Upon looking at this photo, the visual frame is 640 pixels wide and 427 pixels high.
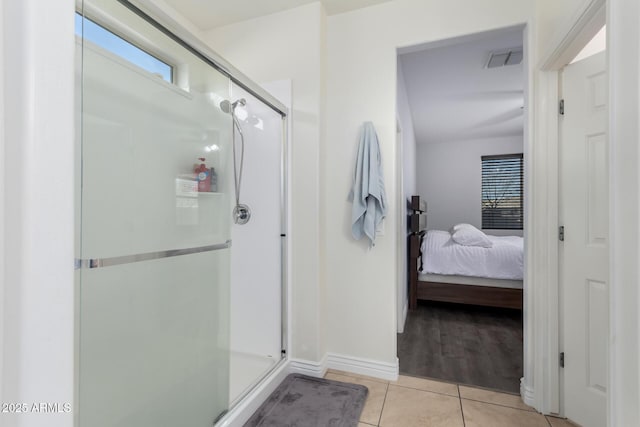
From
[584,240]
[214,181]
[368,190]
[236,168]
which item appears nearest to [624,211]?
[584,240]

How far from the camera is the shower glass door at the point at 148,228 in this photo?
3.21 feet

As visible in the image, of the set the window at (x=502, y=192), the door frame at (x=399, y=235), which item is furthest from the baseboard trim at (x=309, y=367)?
the window at (x=502, y=192)

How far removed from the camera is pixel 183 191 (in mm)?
1285

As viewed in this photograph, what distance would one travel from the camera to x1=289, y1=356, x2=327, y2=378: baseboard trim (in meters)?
1.96

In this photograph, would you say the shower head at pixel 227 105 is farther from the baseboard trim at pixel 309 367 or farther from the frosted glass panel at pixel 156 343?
the baseboard trim at pixel 309 367

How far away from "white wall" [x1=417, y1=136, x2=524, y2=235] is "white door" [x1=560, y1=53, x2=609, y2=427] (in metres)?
4.41

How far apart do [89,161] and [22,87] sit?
2.34 feet

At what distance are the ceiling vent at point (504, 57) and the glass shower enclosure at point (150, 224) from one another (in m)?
2.39

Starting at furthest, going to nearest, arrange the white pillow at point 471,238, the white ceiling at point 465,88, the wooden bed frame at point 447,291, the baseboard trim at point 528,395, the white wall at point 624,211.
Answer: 1. the white pillow at point 471,238
2. the wooden bed frame at point 447,291
3. the white ceiling at point 465,88
4. the baseboard trim at point 528,395
5. the white wall at point 624,211

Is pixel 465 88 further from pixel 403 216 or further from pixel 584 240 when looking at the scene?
pixel 584 240

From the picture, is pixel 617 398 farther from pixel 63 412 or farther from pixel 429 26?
pixel 429 26

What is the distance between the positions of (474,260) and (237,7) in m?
3.23

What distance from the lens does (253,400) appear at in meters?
1.60

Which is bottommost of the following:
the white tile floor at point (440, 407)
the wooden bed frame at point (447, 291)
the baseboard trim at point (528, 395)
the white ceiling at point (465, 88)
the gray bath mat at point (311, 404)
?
the white tile floor at point (440, 407)
